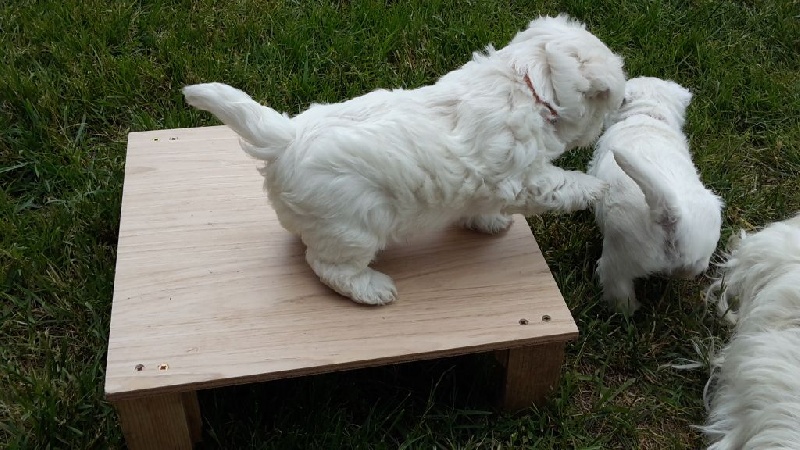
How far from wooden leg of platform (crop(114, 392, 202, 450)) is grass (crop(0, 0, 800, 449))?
0.59 ft

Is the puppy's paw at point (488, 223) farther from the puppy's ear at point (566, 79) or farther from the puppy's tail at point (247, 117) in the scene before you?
the puppy's tail at point (247, 117)

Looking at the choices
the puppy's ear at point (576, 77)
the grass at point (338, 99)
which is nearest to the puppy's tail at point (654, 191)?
the puppy's ear at point (576, 77)

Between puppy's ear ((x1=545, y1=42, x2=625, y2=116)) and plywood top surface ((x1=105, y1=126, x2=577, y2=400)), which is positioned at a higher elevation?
puppy's ear ((x1=545, y1=42, x2=625, y2=116))

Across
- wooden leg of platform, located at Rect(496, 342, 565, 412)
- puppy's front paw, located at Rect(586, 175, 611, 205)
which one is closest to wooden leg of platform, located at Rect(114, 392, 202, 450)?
wooden leg of platform, located at Rect(496, 342, 565, 412)

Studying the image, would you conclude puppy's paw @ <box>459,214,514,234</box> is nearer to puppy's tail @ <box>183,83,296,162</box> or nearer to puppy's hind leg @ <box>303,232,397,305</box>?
puppy's hind leg @ <box>303,232,397,305</box>

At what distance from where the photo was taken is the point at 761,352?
2.25 meters

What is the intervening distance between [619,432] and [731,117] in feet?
6.15

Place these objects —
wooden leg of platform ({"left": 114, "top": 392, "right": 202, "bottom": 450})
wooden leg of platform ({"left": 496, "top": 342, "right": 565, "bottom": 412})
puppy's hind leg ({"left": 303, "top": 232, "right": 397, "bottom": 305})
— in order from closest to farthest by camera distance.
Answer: wooden leg of platform ({"left": 114, "top": 392, "right": 202, "bottom": 450}) → puppy's hind leg ({"left": 303, "top": 232, "right": 397, "bottom": 305}) → wooden leg of platform ({"left": 496, "top": 342, "right": 565, "bottom": 412})

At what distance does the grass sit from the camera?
2.44 metres

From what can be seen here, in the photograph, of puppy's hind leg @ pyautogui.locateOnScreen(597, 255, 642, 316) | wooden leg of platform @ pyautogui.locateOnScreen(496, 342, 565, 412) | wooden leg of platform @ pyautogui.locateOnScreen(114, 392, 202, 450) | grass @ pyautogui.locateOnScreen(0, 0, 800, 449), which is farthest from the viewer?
puppy's hind leg @ pyautogui.locateOnScreen(597, 255, 642, 316)

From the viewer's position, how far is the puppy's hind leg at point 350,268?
7.11 ft

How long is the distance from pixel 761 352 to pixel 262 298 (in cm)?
145

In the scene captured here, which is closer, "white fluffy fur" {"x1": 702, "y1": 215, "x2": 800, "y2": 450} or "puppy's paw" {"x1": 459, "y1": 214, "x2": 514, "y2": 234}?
"white fluffy fur" {"x1": 702, "y1": 215, "x2": 800, "y2": 450}

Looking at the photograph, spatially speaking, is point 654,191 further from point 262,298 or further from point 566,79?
point 262,298
